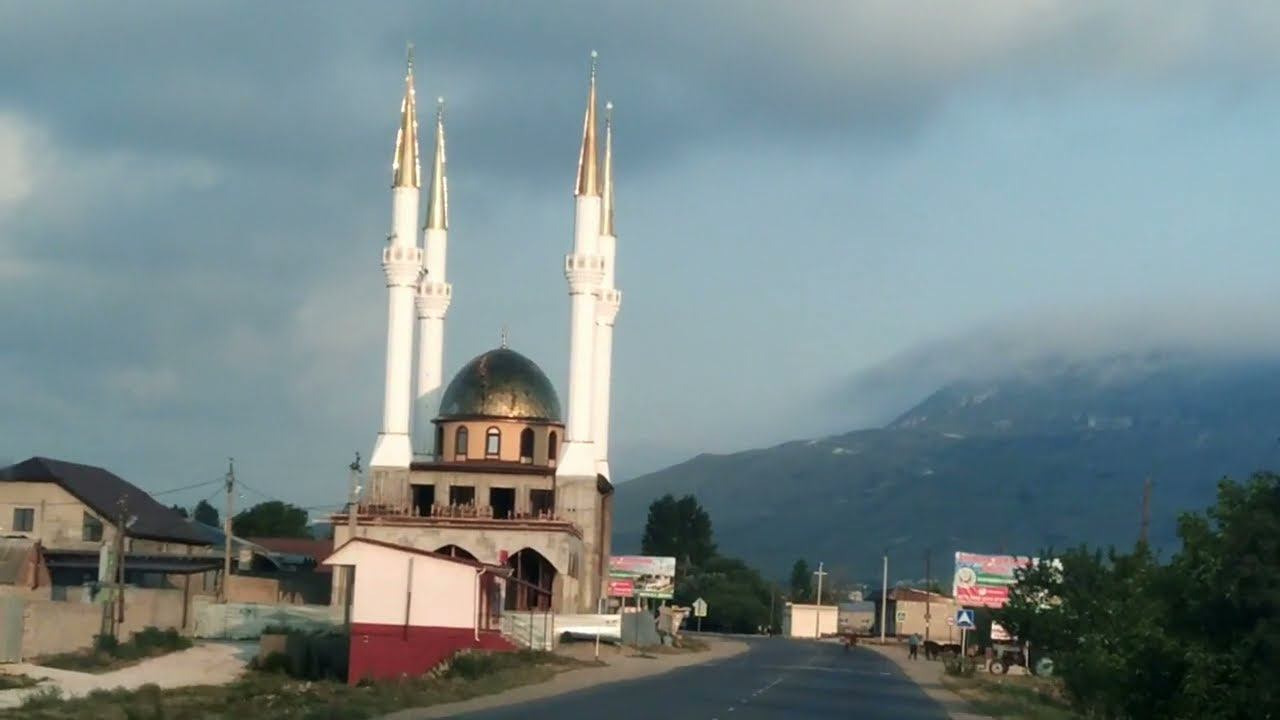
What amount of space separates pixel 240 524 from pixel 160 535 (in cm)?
5988

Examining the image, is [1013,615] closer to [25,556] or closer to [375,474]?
[375,474]

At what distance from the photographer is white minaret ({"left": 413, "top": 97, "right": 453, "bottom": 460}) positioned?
84.0m

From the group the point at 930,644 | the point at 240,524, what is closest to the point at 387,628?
the point at 930,644

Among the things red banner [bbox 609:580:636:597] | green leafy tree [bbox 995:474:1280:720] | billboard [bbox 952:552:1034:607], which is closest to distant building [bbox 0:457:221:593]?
red banner [bbox 609:580:636:597]

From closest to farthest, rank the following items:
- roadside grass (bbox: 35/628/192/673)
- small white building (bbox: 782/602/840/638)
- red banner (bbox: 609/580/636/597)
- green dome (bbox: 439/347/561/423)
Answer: roadside grass (bbox: 35/628/192/673)
green dome (bbox: 439/347/561/423)
red banner (bbox: 609/580/636/597)
small white building (bbox: 782/602/840/638)

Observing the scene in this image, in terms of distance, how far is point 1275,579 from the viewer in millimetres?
19578

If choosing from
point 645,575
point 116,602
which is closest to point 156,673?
point 116,602

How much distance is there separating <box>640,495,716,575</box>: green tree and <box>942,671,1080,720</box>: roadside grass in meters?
80.1

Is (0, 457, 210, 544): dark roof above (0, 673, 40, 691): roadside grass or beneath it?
above

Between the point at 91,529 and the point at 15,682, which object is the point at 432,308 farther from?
the point at 15,682

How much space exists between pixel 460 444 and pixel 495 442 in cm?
164

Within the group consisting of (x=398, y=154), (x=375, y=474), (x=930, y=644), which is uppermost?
(x=398, y=154)

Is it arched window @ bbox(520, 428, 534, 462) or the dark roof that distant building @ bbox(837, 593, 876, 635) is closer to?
arched window @ bbox(520, 428, 534, 462)

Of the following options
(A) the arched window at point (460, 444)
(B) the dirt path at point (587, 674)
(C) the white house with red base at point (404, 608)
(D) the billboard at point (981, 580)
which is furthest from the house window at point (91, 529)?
(D) the billboard at point (981, 580)
